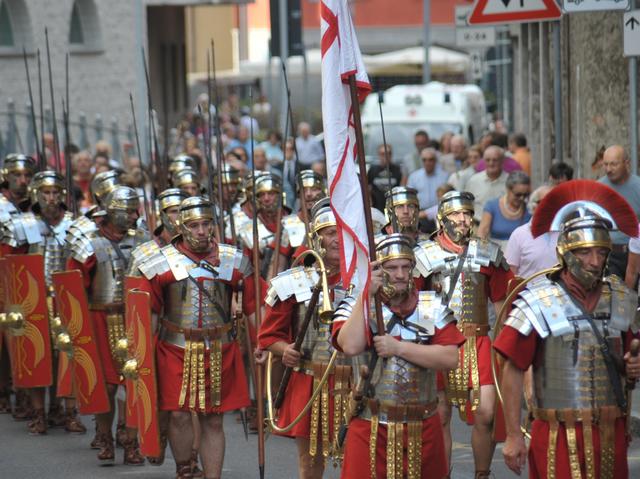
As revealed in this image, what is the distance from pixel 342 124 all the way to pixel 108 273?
3946 millimetres

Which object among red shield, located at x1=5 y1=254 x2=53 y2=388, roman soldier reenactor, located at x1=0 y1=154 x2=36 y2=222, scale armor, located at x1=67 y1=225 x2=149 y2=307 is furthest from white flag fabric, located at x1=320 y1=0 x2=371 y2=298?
roman soldier reenactor, located at x1=0 y1=154 x2=36 y2=222

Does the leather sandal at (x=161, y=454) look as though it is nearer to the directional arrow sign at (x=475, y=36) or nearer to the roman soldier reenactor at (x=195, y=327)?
the roman soldier reenactor at (x=195, y=327)

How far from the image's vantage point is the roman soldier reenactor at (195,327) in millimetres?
8867

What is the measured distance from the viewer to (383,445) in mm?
6859

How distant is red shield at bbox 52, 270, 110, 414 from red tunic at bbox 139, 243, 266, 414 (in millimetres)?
1477

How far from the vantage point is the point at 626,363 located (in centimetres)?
648

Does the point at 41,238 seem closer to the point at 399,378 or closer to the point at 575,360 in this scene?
the point at 399,378

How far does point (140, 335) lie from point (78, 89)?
69.4ft

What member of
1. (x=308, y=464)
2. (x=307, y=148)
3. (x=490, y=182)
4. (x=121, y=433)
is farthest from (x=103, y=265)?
(x=307, y=148)

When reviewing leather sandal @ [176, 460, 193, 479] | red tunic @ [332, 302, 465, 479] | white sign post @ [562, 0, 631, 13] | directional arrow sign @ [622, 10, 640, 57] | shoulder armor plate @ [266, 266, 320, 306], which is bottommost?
leather sandal @ [176, 460, 193, 479]

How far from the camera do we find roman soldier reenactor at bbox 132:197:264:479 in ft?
29.1

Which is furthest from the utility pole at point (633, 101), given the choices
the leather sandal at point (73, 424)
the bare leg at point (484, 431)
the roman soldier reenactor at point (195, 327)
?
the leather sandal at point (73, 424)

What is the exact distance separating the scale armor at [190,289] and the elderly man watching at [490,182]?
19.3ft

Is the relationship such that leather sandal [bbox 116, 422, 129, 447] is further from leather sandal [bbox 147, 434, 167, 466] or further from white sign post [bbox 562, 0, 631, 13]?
white sign post [bbox 562, 0, 631, 13]
